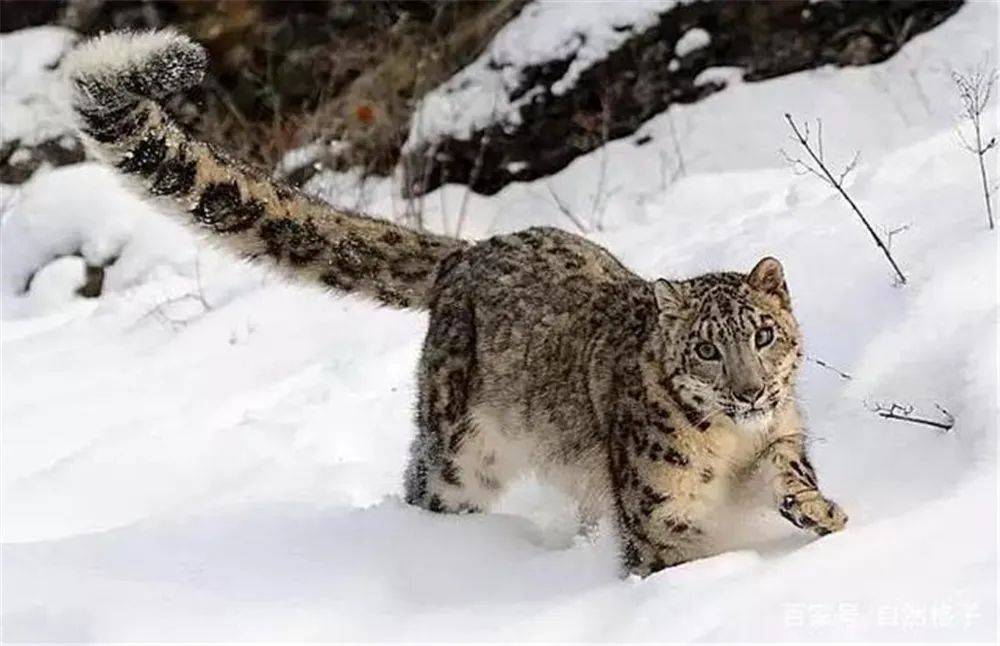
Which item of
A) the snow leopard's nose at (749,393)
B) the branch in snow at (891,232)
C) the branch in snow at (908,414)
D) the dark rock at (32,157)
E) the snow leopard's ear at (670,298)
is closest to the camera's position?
the snow leopard's nose at (749,393)

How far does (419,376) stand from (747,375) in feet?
5.18

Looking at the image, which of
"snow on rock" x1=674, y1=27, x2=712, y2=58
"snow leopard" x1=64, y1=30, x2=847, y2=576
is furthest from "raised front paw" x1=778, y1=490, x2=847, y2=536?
"snow on rock" x1=674, y1=27, x2=712, y2=58

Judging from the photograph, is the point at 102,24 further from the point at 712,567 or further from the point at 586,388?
the point at 712,567

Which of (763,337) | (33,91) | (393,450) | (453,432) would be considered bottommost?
(33,91)

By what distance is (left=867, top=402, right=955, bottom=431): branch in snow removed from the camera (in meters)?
4.55

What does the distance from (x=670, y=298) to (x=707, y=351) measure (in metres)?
0.25

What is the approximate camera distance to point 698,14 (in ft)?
38.9

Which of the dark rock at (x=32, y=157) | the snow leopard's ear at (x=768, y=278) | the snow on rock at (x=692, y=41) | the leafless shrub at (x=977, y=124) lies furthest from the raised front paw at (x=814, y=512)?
the dark rock at (x=32, y=157)

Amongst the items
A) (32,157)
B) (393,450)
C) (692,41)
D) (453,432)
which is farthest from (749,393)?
(32,157)

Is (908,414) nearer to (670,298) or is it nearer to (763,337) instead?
(763,337)

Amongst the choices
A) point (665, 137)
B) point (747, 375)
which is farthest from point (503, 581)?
point (665, 137)

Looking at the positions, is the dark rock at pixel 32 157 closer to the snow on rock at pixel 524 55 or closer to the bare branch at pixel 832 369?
the snow on rock at pixel 524 55

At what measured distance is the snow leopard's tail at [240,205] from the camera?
530cm

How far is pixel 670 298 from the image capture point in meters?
4.46
